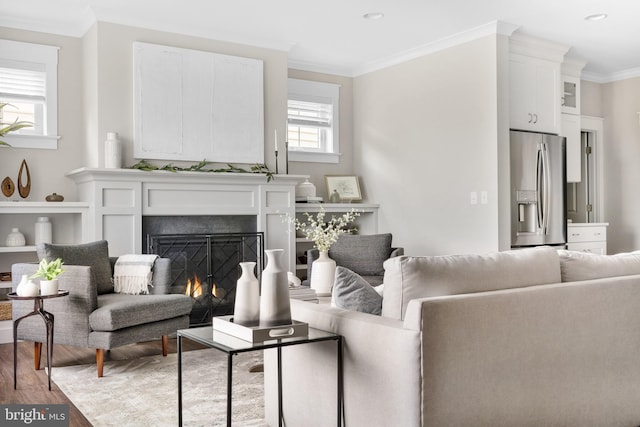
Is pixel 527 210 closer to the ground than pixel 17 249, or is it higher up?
higher up

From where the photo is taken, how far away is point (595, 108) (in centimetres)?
722

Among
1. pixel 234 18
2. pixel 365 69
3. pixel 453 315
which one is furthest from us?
pixel 365 69

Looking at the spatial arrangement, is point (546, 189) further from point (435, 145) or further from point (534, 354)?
point (534, 354)

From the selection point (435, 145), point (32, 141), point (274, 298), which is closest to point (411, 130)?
point (435, 145)

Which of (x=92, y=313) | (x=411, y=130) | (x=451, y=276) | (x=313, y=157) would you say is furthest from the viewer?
(x=313, y=157)

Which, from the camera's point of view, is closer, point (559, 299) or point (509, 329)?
point (509, 329)

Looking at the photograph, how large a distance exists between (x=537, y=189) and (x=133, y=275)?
3.54 m

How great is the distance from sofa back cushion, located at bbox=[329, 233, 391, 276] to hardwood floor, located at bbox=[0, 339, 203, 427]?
1.49m

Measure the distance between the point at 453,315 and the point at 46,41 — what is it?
442 cm

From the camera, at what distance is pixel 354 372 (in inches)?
92.7

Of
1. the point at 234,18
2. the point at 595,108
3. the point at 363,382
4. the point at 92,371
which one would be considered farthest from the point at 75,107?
the point at 595,108

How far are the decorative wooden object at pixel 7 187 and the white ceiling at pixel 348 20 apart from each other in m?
1.23

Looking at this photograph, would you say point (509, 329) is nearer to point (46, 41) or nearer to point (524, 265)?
point (524, 265)

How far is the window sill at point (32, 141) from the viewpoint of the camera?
5062mm
